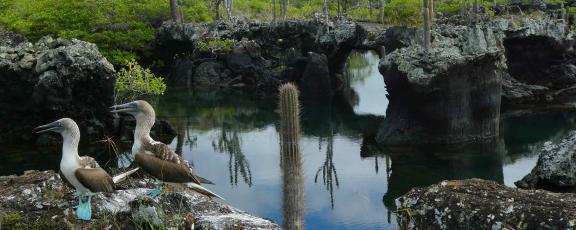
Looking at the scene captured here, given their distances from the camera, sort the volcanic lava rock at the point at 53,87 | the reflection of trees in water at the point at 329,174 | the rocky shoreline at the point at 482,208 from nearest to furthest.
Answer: the rocky shoreline at the point at 482,208
the reflection of trees in water at the point at 329,174
the volcanic lava rock at the point at 53,87

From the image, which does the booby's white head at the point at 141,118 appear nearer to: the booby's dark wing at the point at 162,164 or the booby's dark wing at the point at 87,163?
the booby's dark wing at the point at 162,164

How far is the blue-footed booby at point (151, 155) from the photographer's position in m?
5.73

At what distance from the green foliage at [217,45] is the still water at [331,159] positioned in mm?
7214

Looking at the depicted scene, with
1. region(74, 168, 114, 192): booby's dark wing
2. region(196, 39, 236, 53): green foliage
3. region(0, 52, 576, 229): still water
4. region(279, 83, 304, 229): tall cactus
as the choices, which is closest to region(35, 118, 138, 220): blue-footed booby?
region(74, 168, 114, 192): booby's dark wing

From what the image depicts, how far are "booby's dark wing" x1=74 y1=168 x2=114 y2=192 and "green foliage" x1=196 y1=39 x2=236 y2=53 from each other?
1552 inches

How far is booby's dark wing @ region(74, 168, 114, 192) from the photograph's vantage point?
5.24 meters

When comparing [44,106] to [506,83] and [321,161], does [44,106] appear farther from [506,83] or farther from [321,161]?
[506,83]

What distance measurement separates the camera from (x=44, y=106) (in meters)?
26.2

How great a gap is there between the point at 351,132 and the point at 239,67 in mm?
16650

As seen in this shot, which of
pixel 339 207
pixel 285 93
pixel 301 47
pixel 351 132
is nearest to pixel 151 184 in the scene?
pixel 285 93

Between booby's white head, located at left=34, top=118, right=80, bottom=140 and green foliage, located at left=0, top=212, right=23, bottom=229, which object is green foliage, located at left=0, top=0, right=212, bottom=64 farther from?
green foliage, located at left=0, top=212, right=23, bottom=229

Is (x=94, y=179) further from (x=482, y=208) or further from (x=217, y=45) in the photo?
(x=217, y=45)

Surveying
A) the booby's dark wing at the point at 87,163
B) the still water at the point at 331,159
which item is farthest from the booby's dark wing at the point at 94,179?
the still water at the point at 331,159

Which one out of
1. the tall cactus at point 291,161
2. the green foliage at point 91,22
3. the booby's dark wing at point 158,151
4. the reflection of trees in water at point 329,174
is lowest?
the reflection of trees in water at point 329,174
